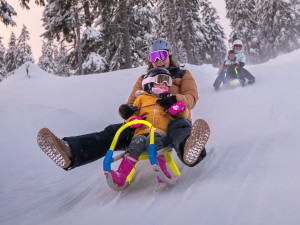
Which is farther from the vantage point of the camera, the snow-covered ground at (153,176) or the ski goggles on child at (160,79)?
the ski goggles on child at (160,79)

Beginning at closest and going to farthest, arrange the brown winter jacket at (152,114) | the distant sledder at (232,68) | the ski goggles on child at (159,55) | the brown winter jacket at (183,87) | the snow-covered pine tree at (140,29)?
the brown winter jacket at (152,114) → the brown winter jacket at (183,87) → the ski goggles on child at (159,55) → the distant sledder at (232,68) → the snow-covered pine tree at (140,29)

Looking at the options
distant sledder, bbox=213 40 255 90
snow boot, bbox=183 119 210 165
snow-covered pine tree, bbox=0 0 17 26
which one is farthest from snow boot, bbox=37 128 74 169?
snow-covered pine tree, bbox=0 0 17 26

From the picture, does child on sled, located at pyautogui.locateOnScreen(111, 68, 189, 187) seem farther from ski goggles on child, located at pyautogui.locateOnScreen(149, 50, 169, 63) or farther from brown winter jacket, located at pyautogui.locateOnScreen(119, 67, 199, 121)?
ski goggles on child, located at pyautogui.locateOnScreen(149, 50, 169, 63)

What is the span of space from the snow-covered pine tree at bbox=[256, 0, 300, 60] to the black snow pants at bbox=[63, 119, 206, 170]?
32.7 meters

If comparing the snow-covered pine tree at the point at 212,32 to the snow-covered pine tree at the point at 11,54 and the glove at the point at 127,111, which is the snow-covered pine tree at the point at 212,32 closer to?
Result: the snow-covered pine tree at the point at 11,54

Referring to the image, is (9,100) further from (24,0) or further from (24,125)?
(24,0)

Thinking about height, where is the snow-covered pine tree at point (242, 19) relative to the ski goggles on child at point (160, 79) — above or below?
above

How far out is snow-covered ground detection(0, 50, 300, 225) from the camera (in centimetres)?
170

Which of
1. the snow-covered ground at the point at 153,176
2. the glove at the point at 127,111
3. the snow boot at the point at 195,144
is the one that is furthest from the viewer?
the glove at the point at 127,111

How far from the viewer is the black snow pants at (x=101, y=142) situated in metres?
2.36

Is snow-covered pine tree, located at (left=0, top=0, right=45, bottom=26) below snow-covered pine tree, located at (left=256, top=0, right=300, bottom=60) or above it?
above

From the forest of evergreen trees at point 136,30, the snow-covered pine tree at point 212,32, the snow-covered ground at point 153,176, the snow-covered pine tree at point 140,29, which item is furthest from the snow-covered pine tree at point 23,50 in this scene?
the snow-covered ground at point 153,176

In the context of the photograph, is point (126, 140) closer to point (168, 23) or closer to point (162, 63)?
point (162, 63)

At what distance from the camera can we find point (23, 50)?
2789 centimetres
